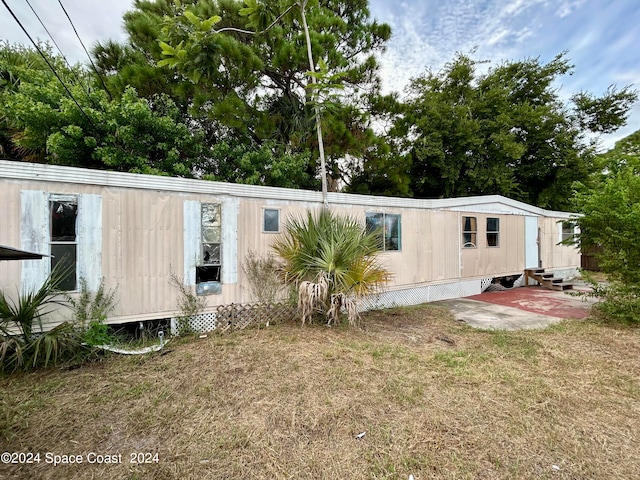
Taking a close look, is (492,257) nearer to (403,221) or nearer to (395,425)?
(403,221)

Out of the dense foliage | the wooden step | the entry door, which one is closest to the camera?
the dense foliage

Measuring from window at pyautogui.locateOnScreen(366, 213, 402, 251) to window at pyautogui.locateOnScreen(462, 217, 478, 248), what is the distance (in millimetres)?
2426

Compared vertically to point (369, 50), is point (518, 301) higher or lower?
lower

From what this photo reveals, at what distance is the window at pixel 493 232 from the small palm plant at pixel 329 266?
5.32 m

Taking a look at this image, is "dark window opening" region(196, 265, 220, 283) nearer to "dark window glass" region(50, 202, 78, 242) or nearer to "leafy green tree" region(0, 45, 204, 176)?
"dark window glass" region(50, 202, 78, 242)

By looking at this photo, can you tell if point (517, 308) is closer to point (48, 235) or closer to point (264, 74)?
point (48, 235)

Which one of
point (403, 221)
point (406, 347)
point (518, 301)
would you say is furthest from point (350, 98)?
point (406, 347)

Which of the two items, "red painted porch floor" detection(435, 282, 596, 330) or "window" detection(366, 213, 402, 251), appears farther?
"window" detection(366, 213, 402, 251)

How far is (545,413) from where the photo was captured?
8.45 ft

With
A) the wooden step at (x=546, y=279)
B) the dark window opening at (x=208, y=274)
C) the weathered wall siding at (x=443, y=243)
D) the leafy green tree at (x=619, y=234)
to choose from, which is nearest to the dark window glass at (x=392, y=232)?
the weathered wall siding at (x=443, y=243)

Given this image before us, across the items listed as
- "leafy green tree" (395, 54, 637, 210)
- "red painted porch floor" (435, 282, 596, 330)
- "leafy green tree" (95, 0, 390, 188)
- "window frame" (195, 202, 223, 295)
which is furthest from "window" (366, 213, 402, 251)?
"leafy green tree" (395, 54, 637, 210)

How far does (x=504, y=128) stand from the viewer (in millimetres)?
12250

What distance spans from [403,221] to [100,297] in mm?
6016

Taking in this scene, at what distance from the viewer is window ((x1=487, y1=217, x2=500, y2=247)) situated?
859 centimetres
